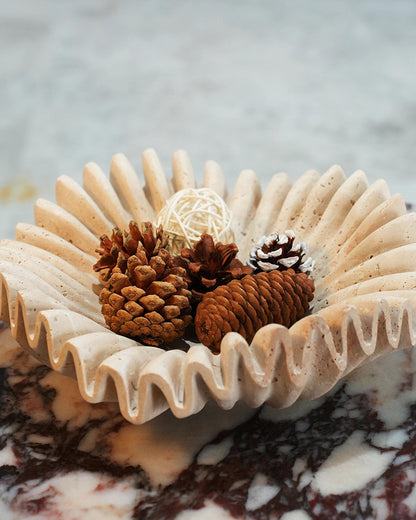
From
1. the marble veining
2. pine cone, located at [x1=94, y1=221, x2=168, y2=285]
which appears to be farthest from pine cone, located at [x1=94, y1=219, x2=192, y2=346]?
the marble veining

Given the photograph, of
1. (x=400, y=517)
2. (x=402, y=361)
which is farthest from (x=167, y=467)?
(x=402, y=361)

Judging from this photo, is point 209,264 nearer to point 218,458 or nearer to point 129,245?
point 129,245

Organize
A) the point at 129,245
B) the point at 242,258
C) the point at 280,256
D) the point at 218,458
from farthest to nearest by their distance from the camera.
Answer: the point at 242,258 → the point at 280,256 → the point at 129,245 → the point at 218,458

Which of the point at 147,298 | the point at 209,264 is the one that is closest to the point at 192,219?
the point at 209,264

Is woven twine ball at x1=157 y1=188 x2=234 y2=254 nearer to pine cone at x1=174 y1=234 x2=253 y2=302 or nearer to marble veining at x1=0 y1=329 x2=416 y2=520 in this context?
pine cone at x1=174 y1=234 x2=253 y2=302

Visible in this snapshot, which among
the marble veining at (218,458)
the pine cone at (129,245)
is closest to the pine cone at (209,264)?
the pine cone at (129,245)

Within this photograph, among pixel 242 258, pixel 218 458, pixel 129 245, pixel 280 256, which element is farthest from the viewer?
pixel 242 258
